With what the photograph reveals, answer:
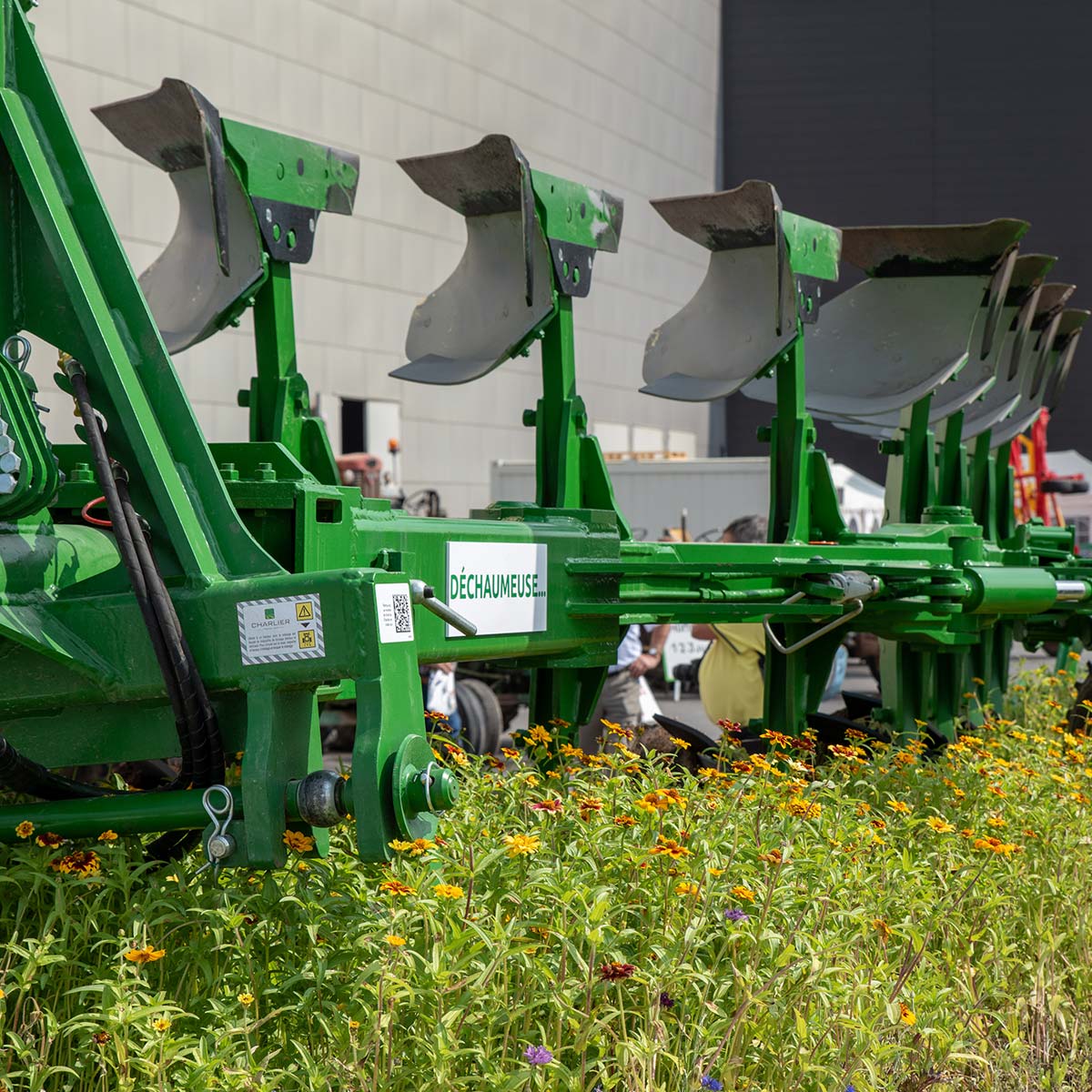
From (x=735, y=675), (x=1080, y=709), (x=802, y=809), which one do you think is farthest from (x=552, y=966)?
(x=1080, y=709)

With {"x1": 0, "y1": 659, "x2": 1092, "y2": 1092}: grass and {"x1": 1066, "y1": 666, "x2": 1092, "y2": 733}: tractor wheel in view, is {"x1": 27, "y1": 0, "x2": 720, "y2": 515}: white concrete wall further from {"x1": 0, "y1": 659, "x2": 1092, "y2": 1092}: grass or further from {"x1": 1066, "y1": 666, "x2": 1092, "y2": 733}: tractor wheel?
{"x1": 0, "y1": 659, "x2": 1092, "y2": 1092}: grass

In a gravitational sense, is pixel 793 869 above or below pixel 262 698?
below

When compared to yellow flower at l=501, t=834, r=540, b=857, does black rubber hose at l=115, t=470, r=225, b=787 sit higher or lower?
higher

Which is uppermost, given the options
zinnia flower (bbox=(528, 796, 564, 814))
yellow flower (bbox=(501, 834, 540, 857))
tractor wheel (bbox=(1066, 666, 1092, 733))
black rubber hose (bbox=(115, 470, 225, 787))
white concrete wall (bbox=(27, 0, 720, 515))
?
white concrete wall (bbox=(27, 0, 720, 515))

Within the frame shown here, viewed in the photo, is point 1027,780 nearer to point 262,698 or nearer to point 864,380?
point 864,380

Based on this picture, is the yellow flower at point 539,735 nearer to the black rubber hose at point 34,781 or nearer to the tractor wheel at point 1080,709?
the black rubber hose at point 34,781

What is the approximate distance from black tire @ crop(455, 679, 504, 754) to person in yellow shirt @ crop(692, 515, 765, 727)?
10.4 feet

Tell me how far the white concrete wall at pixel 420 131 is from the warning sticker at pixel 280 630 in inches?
657

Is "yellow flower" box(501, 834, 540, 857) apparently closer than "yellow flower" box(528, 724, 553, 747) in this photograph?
Yes

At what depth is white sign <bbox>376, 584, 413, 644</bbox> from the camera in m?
3.22

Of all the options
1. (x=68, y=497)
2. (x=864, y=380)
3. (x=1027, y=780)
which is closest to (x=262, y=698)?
(x=68, y=497)

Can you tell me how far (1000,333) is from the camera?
8.27 meters

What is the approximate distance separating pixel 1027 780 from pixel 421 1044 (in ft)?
11.3

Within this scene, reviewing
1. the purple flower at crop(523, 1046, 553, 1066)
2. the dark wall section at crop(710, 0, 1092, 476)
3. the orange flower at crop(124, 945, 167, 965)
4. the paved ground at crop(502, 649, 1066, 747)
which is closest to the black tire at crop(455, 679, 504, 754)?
the paved ground at crop(502, 649, 1066, 747)
